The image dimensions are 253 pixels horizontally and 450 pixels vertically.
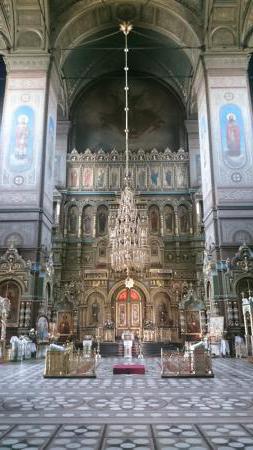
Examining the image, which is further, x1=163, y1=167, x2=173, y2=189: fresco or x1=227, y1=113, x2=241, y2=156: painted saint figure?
x1=163, y1=167, x2=173, y2=189: fresco

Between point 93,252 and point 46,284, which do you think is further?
point 93,252

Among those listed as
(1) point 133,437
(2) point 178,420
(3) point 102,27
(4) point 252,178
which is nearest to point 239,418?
(2) point 178,420

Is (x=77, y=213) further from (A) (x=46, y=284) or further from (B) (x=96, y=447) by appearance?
(B) (x=96, y=447)

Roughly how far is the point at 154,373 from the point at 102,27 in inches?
863

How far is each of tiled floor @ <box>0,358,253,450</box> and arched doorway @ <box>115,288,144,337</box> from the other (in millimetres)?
15236

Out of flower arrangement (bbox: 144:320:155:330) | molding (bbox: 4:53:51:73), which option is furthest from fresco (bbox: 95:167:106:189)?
flower arrangement (bbox: 144:320:155:330)

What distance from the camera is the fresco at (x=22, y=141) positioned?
19.5 m

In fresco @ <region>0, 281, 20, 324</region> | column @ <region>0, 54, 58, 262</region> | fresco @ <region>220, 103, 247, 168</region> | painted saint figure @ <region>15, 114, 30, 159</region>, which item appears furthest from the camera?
painted saint figure @ <region>15, 114, 30, 159</region>

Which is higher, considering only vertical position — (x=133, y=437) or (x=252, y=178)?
(x=252, y=178)

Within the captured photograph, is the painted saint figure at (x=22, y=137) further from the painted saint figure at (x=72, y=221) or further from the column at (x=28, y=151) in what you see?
the painted saint figure at (x=72, y=221)

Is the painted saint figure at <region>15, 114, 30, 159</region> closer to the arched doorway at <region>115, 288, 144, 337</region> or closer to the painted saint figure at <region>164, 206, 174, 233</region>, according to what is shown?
the arched doorway at <region>115, 288, 144, 337</region>

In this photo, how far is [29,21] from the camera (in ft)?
68.5

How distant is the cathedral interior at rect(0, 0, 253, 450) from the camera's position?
873cm

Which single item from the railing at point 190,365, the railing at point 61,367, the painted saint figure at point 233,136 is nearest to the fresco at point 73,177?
the painted saint figure at point 233,136
